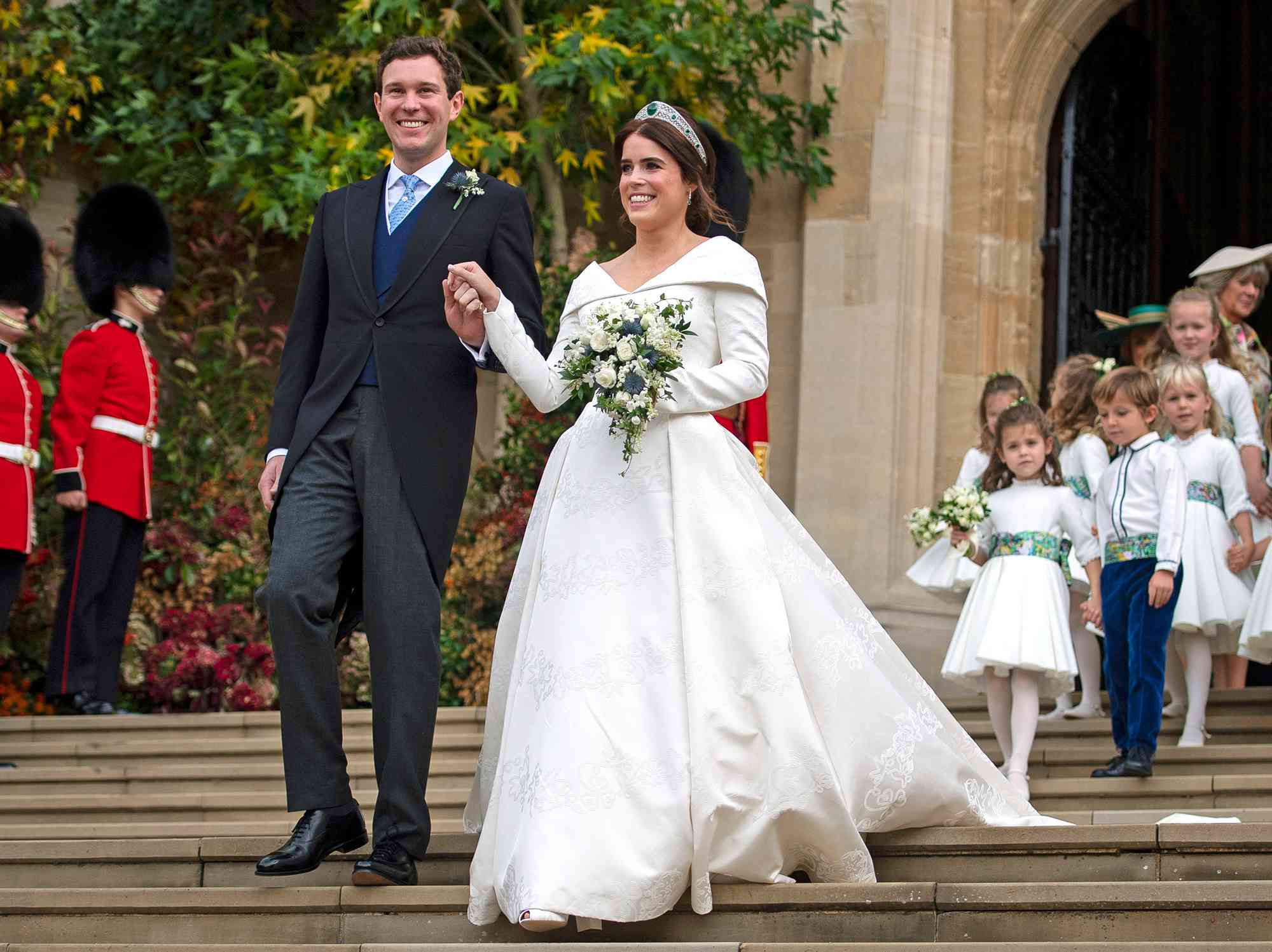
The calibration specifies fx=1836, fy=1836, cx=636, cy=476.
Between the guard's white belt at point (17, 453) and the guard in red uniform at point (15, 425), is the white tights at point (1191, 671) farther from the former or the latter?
the guard's white belt at point (17, 453)

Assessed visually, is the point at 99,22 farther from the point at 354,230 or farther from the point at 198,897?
the point at 198,897

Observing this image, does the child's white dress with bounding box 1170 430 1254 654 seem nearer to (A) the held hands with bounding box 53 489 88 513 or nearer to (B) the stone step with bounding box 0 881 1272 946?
(B) the stone step with bounding box 0 881 1272 946

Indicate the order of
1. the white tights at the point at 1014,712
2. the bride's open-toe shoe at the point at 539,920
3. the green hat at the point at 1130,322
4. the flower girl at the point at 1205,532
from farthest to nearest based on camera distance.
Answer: the green hat at the point at 1130,322, the flower girl at the point at 1205,532, the white tights at the point at 1014,712, the bride's open-toe shoe at the point at 539,920

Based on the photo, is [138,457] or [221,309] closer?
[138,457]

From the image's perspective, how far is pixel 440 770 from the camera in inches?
283

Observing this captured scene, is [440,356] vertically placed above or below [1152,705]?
above

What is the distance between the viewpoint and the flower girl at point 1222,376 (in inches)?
303

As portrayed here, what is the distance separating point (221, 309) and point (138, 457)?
10.1 feet

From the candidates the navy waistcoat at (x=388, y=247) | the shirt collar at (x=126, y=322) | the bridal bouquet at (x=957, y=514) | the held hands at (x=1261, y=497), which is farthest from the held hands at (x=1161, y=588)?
the shirt collar at (x=126, y=322)

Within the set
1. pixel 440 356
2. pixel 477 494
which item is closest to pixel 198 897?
pixel 440 356

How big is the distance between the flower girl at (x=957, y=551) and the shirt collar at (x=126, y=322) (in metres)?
3.89

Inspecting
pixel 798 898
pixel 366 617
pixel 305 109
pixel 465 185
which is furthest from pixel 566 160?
pixel 798 898

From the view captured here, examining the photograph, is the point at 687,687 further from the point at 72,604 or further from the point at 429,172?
the point at 72,604

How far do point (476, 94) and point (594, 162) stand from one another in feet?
2.50
